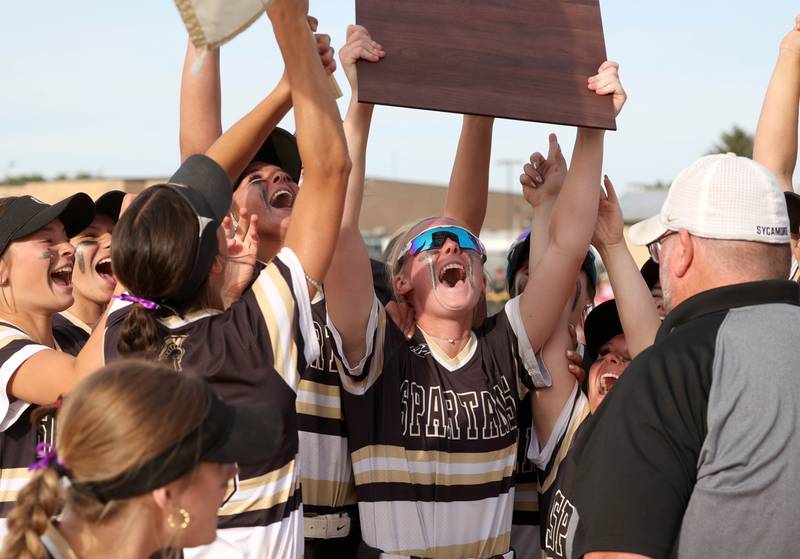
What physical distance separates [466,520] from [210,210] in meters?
1.66

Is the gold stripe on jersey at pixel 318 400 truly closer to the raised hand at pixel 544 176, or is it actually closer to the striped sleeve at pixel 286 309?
the striped sleeve at pixel 286 309

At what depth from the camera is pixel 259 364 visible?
2635 mm

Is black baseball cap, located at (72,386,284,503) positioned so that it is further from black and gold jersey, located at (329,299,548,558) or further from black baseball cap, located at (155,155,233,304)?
black and gold jersey, located at (329,299,548,558)

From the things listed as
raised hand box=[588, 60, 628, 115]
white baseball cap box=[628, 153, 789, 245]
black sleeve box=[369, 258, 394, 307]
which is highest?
raised hand box=[588, 60, 628, 115]

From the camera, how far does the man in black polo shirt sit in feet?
7.84

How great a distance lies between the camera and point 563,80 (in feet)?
11.7

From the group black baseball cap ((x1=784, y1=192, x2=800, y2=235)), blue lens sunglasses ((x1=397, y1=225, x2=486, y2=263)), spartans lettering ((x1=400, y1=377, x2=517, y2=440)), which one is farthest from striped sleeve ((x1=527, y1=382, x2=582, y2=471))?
black baseball cap ((x1=784, y1=192, x2=800, y2=235))

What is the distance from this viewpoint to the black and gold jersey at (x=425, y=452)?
360 cm

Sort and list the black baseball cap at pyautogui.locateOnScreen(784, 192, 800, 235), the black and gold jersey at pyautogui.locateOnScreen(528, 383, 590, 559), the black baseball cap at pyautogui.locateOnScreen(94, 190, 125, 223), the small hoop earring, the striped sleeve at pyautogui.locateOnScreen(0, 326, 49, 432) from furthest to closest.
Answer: the black baseball cap at pyautogui.locateOnScreen(94, 190, 125, 223), the black baseball cap at pyautogui.locateOnScreen(784, 192, 800, 235), the black and gold jersey at pyautogui.locateOnScreen(528, 383, 590, 559), the striped sleeve at pyautogui.locateOnScreen(0, 326, 49, 432), the small hoop earring

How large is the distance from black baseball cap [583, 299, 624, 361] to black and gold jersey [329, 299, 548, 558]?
61 cm

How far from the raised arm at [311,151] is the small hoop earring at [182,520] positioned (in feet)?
3.02

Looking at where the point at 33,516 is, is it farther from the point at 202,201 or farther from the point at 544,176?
the point at 544,176

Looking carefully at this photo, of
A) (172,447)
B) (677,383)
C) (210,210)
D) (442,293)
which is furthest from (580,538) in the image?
(442,293)

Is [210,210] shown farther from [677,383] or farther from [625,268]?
[625,268]
